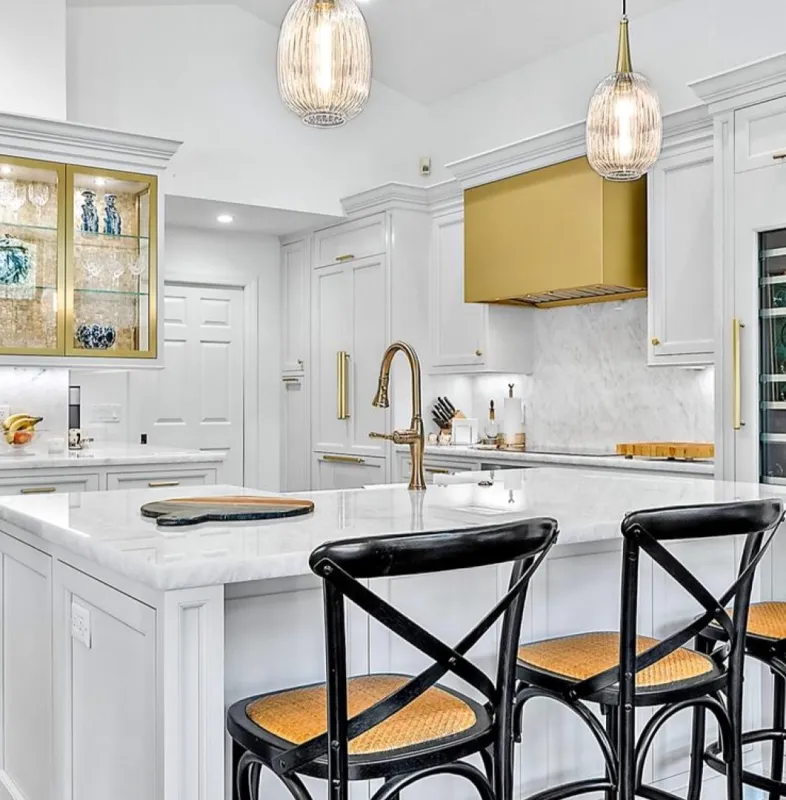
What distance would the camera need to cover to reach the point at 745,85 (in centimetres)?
346

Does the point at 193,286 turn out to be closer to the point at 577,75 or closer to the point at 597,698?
the point at 577,75

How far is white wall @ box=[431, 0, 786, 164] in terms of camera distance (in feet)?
13.8

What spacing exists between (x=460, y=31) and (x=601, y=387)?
7.20 ft

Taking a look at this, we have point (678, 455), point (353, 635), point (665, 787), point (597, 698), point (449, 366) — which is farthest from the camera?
point (449, 366)

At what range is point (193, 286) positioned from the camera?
622 cm

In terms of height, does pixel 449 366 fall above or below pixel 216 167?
below

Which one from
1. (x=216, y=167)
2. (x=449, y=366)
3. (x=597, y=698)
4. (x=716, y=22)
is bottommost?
(x=597, y=698)

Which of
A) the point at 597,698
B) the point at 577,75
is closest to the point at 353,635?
the point at 597,698

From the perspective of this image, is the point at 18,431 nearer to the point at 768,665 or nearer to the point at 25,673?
the point at 25,673

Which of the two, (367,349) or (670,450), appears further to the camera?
(367,349)

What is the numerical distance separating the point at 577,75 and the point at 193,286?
280 cm

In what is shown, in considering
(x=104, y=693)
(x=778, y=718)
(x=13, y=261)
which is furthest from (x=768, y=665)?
(x=13, y=261)

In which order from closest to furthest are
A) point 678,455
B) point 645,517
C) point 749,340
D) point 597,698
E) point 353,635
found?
point 645,517
point 597,698
point 353,635
point 749,340
point 678,455

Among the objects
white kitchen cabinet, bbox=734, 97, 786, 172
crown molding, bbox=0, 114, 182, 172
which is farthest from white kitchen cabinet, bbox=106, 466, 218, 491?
white kitchen cabinet, bbox=734, 97, 786, 172
